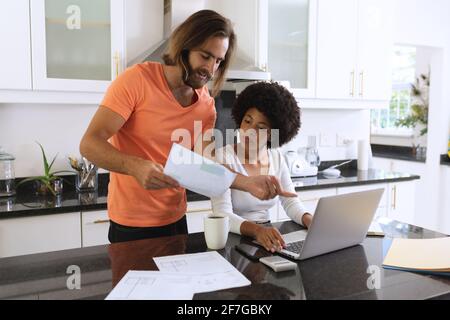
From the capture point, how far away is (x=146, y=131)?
153 centimetres

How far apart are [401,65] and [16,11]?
509cm

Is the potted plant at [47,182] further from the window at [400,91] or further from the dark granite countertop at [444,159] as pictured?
the window at [400,91]

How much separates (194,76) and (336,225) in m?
0.72

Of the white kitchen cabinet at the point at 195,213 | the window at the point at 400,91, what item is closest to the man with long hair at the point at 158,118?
the white kitchen cabinet at the point at 195,213

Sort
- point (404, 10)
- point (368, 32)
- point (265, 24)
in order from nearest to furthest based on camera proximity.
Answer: point (265, 24)
point (368, 32)
point (404, 10)

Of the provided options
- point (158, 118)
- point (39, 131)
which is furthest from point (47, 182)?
point (158, 118)

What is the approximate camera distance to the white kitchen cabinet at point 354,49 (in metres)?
3.08

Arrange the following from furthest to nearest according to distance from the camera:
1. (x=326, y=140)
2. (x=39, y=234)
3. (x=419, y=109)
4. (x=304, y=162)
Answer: (x=419, y=109), (x=326, y=140), (x=304, y=162), (x=39, y=234)

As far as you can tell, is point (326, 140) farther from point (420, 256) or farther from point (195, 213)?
point (420, 256)

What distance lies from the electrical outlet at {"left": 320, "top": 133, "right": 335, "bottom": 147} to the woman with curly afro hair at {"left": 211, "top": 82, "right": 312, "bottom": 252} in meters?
1.80

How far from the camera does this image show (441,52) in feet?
13.3

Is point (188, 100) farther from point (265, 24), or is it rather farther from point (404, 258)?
point (265, 24)

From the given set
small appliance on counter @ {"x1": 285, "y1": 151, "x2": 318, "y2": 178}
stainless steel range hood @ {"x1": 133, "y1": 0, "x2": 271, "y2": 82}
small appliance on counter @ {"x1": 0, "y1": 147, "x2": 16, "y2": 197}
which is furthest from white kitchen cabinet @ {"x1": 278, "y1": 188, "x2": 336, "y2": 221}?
small appliance on counter @ {"x1": 0, "y1": 147, "x2": 16, "y2": 197}

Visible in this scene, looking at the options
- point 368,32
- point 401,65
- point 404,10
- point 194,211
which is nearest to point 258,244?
point 194,211
